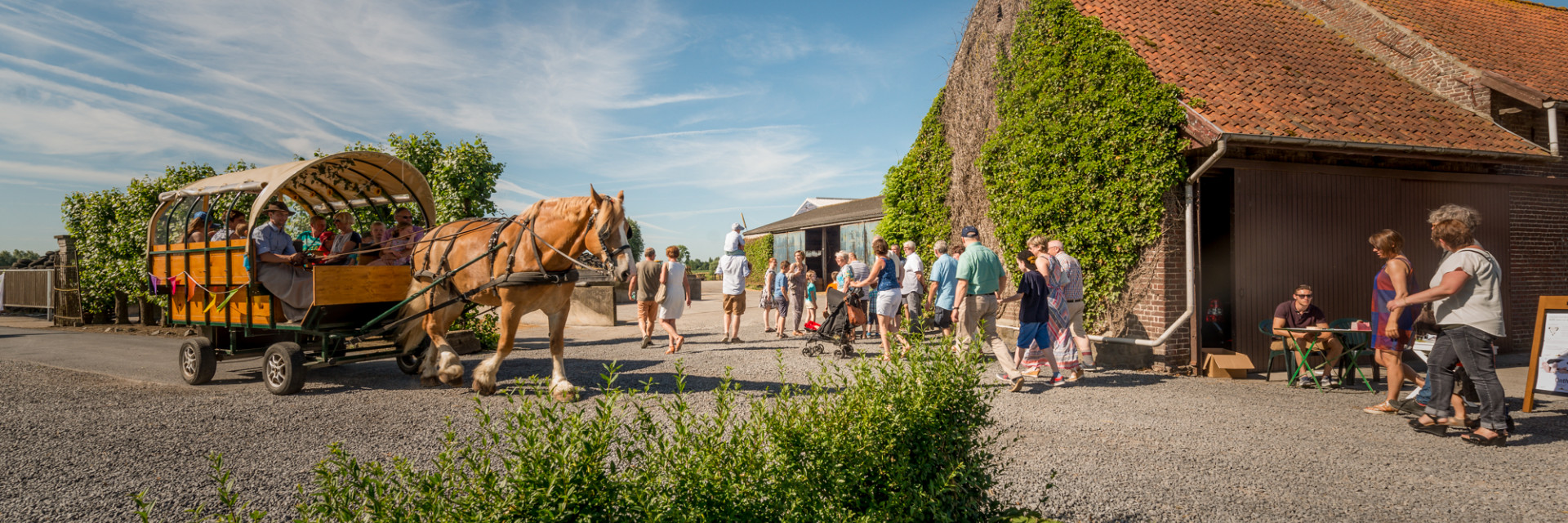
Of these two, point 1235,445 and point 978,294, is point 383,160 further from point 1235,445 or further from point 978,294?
point 1235,445

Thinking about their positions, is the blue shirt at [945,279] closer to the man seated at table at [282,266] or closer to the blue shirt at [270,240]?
the man seated at table at [282,266]

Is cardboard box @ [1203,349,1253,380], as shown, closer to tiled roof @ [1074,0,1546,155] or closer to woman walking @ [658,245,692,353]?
tiled roof @ [1074,0,1546,155]

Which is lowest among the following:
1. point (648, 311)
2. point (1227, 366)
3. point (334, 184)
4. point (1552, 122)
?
point (1227, 366)

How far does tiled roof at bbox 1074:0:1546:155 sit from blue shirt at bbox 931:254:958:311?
10.8 feet

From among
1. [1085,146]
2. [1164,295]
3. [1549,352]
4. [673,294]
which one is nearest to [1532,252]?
[1549,352]

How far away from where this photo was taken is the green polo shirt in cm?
732

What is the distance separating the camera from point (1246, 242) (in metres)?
8.45

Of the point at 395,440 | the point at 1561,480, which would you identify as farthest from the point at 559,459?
the point at 1561,480

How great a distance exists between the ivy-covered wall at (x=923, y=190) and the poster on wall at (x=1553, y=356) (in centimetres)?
725

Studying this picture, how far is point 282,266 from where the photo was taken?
6.61 meters

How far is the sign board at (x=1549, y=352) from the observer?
19.5ft

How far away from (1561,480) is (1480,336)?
3.41 feet

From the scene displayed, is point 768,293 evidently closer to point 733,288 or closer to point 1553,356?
point 733,288

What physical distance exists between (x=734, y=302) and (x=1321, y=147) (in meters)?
7.91
